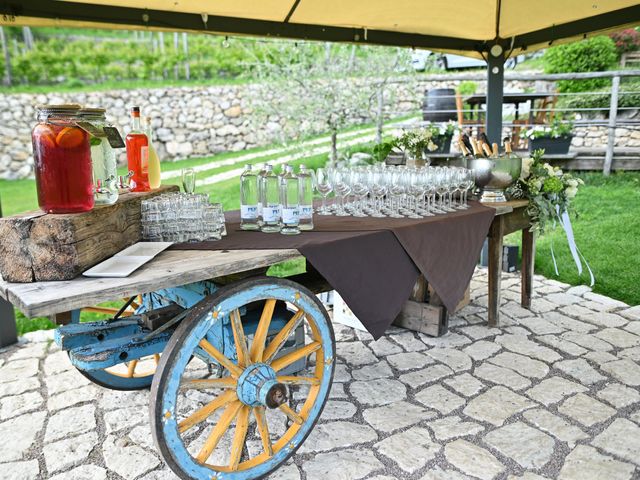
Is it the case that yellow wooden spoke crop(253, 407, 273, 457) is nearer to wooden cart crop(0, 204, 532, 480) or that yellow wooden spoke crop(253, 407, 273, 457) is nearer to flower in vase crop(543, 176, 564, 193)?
wooden cart crop(0, 204, 532, 480)

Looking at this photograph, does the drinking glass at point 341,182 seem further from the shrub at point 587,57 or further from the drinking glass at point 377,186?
the shrub at point 587,57

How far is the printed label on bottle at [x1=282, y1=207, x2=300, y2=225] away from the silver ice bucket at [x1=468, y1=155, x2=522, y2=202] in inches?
58.7

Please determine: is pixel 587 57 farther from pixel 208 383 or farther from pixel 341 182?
pixel 208 383

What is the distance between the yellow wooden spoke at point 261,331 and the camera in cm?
194

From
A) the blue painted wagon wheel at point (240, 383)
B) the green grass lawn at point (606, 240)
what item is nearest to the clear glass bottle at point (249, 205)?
the blue painted wagon wheel at point (240, 383)

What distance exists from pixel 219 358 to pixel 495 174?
2083 millimetres

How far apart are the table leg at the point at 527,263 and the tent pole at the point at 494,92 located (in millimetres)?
1230

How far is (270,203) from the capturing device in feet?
7.51

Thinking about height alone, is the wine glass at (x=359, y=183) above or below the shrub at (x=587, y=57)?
below

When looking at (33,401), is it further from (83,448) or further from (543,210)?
(543,210)

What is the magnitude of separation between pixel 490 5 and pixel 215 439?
335 cm

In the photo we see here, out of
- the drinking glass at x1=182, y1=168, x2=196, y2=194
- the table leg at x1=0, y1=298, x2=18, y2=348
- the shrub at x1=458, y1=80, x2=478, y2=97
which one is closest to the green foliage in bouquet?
the drinking glass at x1=182, y1=168, x2=196, y2=194

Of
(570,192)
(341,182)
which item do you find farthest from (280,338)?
(570,192)

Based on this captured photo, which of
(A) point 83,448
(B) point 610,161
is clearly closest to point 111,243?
(A) point 83,448
